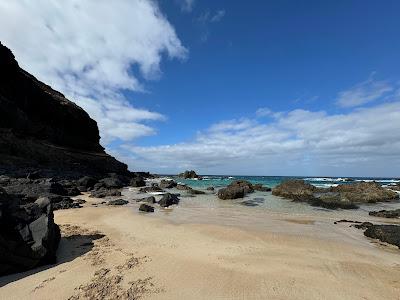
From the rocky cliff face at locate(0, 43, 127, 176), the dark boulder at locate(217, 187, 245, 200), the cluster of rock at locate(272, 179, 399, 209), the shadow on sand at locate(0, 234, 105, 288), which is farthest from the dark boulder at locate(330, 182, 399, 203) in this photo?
the rocky cliff face at locate(0, 43, 127, 176)

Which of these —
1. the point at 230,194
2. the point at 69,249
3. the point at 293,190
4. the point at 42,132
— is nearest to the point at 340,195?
the point at 293,190

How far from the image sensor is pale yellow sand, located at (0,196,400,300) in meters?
6.49

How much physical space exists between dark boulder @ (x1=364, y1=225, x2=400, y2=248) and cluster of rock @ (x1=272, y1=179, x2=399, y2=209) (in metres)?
12.1

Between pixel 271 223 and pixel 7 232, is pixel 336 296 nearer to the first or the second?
pixel 7 232

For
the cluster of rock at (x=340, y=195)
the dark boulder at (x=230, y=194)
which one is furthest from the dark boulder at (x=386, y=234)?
the dark boulder at (x=230, y=194)

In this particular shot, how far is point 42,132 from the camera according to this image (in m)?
51.0

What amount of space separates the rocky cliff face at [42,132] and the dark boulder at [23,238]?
25.1 m

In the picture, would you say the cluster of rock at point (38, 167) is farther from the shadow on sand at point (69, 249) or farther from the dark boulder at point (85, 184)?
the shadow on sand at point (69, 249)

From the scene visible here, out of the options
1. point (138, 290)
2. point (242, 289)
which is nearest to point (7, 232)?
point (138, 290)

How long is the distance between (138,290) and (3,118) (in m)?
46.0

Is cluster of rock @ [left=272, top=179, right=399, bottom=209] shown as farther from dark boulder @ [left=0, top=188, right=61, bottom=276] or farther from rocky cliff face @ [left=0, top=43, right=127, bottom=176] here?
rocky cliff face @ [left=0, top=43, right=127, bottom=176]

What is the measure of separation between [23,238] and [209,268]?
5085 millimetres

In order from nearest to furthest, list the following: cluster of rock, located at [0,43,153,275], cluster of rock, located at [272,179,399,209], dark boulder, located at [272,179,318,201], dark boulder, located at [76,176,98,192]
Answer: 1. cluster of rock, located at [0,43,153,275]
2. cluster of rock, located at [272,179,399,209]
3. dark boulder, located at [76,176,98,192]
4. dark boulder, located at [272,179,318,201]

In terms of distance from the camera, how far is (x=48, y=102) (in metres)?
56.4
